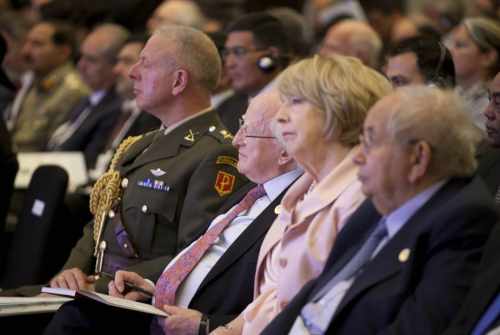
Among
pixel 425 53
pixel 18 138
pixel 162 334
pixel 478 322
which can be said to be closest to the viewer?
pixel 478 322

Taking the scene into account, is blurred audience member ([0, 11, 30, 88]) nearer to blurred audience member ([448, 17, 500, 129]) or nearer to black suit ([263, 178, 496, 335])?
blurred audience member ([448, 17, 500, 129])

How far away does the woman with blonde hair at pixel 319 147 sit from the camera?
317 cm

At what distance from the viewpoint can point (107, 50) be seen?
7781mm

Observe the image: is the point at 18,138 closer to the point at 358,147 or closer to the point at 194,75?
the point at 194,75

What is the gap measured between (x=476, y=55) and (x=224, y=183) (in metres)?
1.70

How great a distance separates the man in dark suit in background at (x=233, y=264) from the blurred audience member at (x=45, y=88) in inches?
157

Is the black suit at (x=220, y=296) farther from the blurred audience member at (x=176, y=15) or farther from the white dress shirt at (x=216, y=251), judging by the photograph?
the blurred audience member at (x=176, y=15)

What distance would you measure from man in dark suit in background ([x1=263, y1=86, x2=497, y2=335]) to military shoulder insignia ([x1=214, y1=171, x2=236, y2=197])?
1.14 meters

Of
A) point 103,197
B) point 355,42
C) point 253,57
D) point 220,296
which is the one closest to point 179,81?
point 103,197

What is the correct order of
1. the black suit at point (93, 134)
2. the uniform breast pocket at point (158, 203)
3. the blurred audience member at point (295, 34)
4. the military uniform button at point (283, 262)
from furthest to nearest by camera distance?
the black suit at point (93, 134) → the blurred audience member at point (295, 34) → the uniform breast pocket at point (158, 203) → the military uniform button at point (283, 262)

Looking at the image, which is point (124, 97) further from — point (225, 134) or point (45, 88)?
point (225, 134)

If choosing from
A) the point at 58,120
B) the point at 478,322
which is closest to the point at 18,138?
the point at 58,120

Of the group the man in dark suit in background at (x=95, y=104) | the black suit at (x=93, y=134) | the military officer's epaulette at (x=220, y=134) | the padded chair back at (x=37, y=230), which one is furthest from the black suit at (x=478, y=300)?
the black suit at (x=93, y=134)

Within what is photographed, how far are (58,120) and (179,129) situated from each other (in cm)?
356
